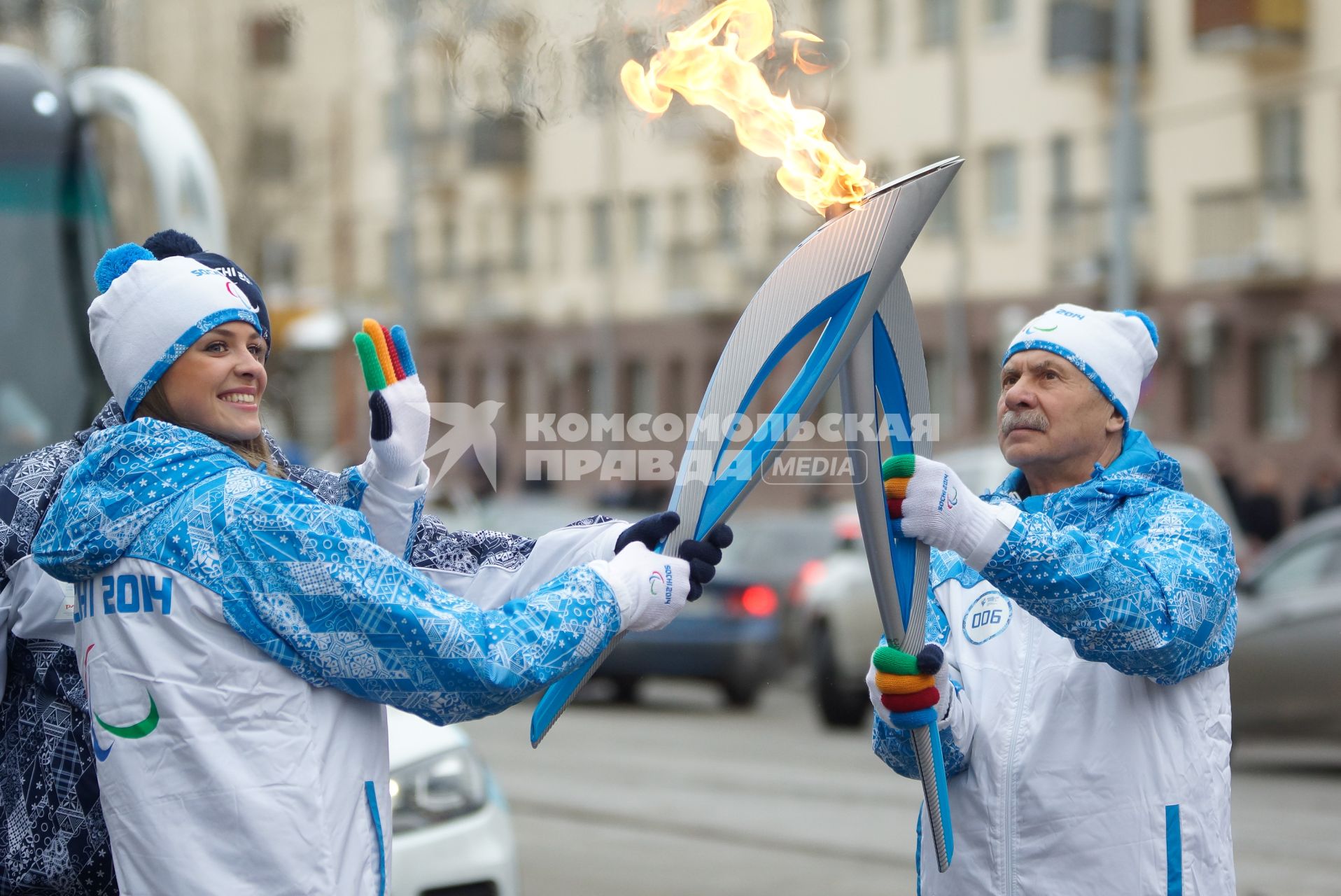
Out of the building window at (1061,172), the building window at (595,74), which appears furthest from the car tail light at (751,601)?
the building window at (1061,172)

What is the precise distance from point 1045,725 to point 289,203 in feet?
84.4

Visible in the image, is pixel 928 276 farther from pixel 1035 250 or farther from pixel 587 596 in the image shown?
Answer: pixel 587 596

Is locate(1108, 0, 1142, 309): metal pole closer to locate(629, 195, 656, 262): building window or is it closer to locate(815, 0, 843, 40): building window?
locate(815, 0, 843, 40): building window

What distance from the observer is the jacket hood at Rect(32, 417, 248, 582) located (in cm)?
288

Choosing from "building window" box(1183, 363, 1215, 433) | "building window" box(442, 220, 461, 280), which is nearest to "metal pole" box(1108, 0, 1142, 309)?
"building window" box(1183, 363, 1215, 433)

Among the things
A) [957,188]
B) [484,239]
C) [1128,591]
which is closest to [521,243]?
[484,239]

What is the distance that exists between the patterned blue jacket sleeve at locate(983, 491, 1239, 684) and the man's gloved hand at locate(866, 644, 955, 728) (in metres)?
0.23

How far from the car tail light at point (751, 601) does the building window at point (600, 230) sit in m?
19.0

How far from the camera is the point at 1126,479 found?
343cm

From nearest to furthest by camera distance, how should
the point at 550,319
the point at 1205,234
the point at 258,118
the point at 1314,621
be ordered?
the point at 1314,621 → the point at 258,118 → the point at 1205,234 → the point at 550,319

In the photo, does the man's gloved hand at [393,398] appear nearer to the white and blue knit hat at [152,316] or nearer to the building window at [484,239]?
the white and blue knit hat at [152,316]

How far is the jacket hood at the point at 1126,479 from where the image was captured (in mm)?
3430

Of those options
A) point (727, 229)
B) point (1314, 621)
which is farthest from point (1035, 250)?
point (1314, 621)

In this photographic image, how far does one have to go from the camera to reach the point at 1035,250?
29.4 m
